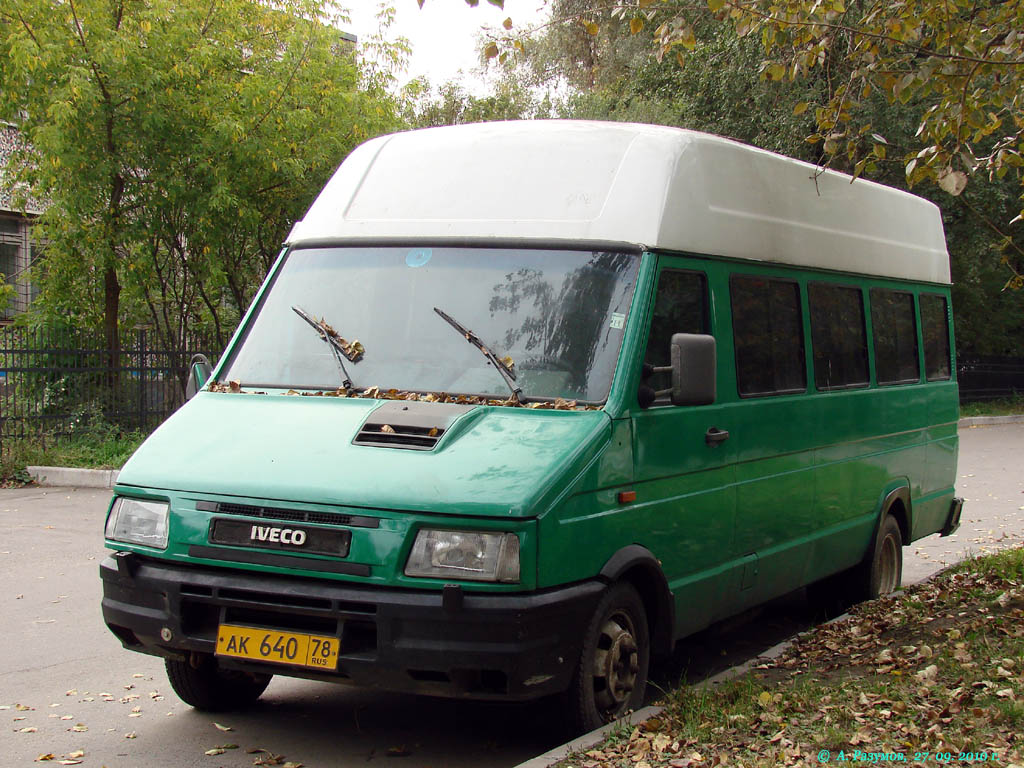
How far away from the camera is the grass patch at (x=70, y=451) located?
50.2ft

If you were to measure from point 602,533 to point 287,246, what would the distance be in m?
2.48

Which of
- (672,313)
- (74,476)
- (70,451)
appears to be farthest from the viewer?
(70,451)

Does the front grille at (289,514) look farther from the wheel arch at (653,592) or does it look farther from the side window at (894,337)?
the side window at (894,337)

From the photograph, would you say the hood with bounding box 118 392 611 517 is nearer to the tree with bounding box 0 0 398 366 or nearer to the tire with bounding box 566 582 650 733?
the tire with bounding box 566 582 650 733

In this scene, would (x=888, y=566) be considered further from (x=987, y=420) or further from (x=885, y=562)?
(x=987, y=420)

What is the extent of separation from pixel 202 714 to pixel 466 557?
1.92m

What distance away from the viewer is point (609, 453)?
5254mm

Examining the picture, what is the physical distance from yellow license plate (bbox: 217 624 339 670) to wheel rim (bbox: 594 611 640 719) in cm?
111

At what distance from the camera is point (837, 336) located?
7.99 m

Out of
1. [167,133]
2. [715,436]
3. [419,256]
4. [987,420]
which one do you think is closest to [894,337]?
[715,436]

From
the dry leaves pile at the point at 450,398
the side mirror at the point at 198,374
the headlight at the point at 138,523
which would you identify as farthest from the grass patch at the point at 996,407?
the headlight at the point at 138,523

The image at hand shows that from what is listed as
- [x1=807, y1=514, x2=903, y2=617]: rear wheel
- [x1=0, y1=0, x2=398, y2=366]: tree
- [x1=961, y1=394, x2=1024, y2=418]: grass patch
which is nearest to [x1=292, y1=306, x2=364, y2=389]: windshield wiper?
[x1=807, y1=514, x2=903, y2=617]: rear wheel

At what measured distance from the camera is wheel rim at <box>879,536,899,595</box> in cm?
891

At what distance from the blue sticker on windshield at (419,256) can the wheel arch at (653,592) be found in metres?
1.70
